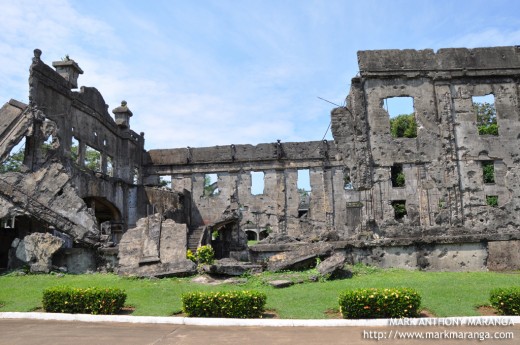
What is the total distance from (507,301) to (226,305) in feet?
15.9

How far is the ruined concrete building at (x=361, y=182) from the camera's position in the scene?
539 inches

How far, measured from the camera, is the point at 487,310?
27.6 ft

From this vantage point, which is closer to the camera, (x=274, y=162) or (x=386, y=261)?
(x=386, y=261)

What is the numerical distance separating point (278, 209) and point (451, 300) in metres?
19.9

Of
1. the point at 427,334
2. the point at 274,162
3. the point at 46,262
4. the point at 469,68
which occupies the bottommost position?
the point at 427,334

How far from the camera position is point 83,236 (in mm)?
15625

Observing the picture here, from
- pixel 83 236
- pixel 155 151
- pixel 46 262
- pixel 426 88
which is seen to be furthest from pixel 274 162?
pixel 46 262

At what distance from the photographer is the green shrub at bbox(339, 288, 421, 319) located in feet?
25.8

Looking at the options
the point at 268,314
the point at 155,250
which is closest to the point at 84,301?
the point at 268,314

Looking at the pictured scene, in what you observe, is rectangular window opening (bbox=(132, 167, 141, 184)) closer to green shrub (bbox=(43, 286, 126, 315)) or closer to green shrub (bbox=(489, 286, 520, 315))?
green shrub (bbox=(43, 286, 126, 315))

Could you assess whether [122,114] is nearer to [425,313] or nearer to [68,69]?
[68,69]

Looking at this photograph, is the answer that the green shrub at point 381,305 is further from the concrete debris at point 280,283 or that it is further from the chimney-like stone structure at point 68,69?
the chimney-like stone structure at point 68,69

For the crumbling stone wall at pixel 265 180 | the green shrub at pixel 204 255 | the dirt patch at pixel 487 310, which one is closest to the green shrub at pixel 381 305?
the dirt patch at pixel 487 310

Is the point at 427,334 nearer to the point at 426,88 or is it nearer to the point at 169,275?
Answer: the point at 169,275
